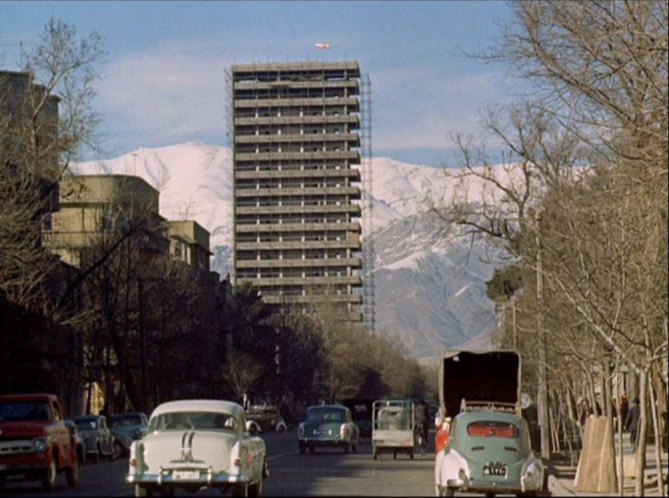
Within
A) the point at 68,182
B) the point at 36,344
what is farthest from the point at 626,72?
the point at 36,344

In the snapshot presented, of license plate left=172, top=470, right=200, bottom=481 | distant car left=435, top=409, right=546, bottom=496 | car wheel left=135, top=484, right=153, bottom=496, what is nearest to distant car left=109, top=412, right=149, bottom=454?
distant car left=435, top=409, right=546, bottom=496

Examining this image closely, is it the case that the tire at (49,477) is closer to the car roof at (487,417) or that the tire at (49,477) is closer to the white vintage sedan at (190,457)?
A: the white vintage sedan at (190,457)

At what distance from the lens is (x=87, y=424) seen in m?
60.7

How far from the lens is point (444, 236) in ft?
216

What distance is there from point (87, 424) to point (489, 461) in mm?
30070

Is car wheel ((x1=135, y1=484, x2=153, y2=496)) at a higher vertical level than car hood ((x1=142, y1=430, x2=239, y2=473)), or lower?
lower

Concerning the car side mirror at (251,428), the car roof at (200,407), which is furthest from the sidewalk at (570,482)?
the car roof at (200,407)

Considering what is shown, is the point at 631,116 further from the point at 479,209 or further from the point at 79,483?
the point at 479,209

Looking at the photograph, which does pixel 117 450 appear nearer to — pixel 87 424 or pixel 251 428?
pixel 87 424

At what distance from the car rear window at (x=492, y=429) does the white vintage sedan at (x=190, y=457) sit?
4.99 meters

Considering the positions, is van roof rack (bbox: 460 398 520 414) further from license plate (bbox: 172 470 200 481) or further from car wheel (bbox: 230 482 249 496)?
license plate (bbox: 172 470 200 481)

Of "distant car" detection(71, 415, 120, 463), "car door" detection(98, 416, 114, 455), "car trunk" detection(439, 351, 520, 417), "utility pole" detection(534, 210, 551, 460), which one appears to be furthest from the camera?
"car door" detection(98, 416, 114, 455)

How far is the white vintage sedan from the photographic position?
100ft

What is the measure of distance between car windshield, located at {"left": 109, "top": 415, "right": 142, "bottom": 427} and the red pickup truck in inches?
1053
